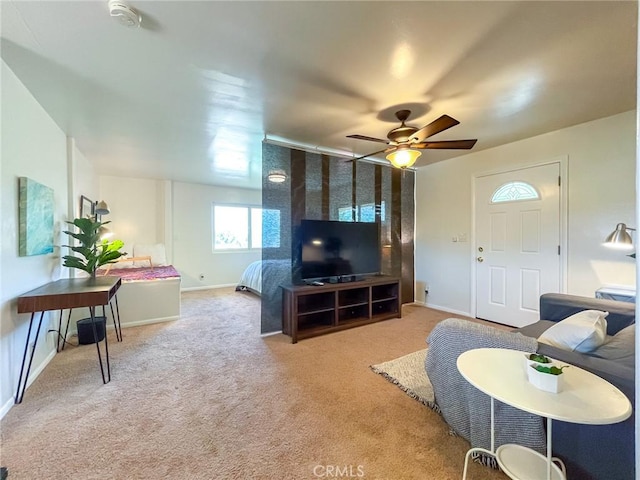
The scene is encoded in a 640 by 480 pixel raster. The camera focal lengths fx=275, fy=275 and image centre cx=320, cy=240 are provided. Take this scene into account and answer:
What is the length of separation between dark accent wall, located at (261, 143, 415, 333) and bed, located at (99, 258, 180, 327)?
5.07 feet

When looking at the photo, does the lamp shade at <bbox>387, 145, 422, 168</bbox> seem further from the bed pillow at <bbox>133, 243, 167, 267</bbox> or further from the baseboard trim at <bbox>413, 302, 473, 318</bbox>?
the bed pillow at <bbox>133, 243, 167, 267</bbox>

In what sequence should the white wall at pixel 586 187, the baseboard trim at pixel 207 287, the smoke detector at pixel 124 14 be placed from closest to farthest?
the smoke detector at pixel 124 14 → the white wall at pixel 586 187 → the baseboard trim at pixel 207 287

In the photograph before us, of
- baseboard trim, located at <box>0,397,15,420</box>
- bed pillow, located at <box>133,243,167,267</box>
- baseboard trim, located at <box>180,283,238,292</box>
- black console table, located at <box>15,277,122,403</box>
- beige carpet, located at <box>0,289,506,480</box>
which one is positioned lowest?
beige carpet, located at <box>0,289,506,480</box>

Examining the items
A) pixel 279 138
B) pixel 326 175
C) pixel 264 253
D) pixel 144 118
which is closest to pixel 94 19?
pixel 144 118

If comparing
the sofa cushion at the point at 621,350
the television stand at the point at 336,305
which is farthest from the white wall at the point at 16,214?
the sofa cushion at the point at 621,350

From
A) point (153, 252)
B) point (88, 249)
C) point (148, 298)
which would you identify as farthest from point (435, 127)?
point (153, 252)

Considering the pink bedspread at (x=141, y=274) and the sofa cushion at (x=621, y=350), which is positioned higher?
the pink bedspread at (x=141, y=274)

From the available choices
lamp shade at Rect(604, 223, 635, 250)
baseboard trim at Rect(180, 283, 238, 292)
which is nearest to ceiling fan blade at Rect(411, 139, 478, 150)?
lamp shade at Rect(604, 223, 635, 250)

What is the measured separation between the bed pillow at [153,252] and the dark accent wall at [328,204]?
313 cm

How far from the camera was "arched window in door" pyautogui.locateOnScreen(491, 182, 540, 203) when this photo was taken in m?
3.42

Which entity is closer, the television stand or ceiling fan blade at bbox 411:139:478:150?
ceiling fan blade at bbox 411:139:478:150

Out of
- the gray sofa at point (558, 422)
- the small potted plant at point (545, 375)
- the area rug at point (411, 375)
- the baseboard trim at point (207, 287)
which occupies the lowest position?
the area rug at point (411, 375)

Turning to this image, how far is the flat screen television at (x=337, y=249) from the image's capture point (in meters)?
3.49

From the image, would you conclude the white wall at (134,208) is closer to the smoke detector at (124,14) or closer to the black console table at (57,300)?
the black console table at (57,300)
